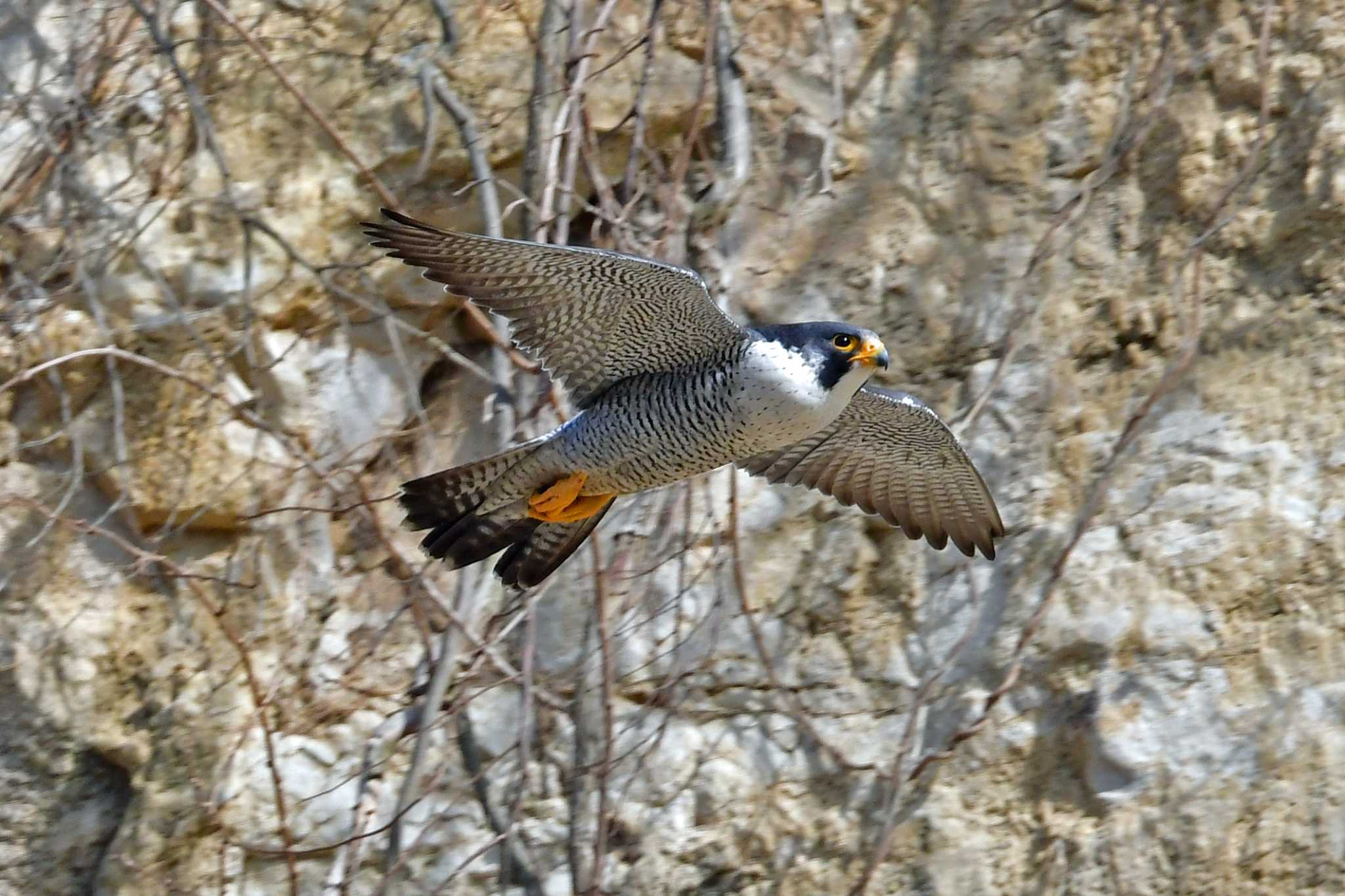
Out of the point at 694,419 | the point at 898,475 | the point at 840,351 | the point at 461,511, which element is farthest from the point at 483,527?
the point at 898,475

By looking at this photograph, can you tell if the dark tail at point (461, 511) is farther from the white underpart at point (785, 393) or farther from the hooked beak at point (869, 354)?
the hooked beak at point (869, 354)

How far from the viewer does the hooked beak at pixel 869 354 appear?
376 centimetres

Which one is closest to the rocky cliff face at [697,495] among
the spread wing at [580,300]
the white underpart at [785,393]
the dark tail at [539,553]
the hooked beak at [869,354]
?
the dark tail at [539,553]

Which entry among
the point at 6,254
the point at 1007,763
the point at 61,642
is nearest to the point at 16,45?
the point at 6,254

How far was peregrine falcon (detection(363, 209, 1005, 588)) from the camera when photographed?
148 inches

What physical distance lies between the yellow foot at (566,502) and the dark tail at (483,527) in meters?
0.05

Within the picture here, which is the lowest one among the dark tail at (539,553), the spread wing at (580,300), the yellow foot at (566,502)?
the dark tail at (539,553)

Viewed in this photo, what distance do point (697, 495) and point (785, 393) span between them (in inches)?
57.1

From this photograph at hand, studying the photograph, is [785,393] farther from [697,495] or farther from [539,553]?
[697,495]

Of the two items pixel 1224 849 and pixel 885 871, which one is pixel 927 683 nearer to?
pixel 885 871

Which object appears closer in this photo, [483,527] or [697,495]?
[483,527]

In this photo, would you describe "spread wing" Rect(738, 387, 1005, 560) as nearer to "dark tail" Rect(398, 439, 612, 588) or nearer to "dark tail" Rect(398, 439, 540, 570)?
"dark tail" Rect(398, 439, 612, 588)

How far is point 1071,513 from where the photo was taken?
5.14m

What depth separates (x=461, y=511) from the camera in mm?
4203
